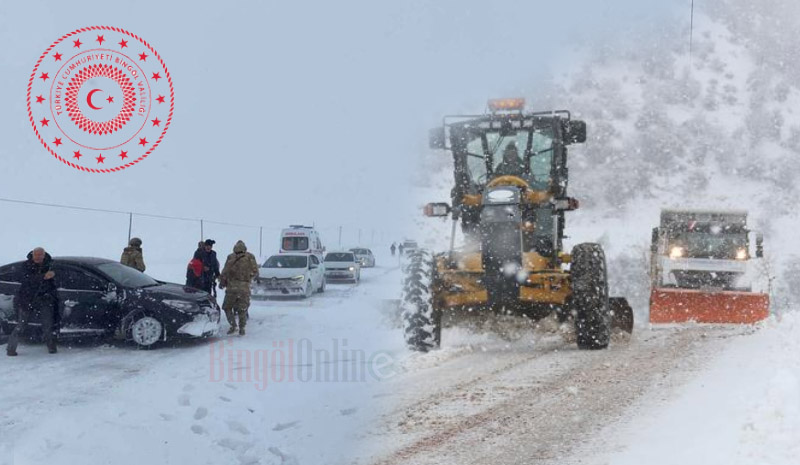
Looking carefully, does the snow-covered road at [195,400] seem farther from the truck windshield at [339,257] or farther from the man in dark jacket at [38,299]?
the truck windshield at [339,257]

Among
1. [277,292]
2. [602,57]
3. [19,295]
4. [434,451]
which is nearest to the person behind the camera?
[434,451]

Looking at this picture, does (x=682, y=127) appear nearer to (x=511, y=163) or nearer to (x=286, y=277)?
(x=286, y=277)

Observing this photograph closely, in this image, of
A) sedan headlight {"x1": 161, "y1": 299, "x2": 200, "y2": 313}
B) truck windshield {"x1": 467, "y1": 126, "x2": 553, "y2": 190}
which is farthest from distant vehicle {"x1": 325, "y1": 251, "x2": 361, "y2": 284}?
truck windshield {"x1": 467, "y1": 126, "x2": 553, "y2": 190}

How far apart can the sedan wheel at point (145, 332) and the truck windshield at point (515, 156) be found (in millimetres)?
5267

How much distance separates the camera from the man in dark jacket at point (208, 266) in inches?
516

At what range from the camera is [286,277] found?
1936 centimetres

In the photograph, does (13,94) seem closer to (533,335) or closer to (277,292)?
(277,292)

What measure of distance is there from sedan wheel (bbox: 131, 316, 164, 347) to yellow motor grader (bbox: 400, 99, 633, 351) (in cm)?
392

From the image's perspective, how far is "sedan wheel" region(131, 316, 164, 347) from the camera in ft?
33.6

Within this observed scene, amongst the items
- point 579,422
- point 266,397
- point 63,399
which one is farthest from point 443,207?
point 63,399

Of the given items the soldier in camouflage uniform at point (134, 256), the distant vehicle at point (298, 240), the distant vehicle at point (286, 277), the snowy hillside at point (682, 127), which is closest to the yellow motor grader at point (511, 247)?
the soldier in camouflage uniform at point (134, 256)

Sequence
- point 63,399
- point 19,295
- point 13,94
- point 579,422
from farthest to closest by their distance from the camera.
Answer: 1. point 13,94
2. point 19,295
3. point 63,399
4. point 579,422

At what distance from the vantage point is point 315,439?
593cm

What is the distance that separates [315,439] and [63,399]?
3.05m
